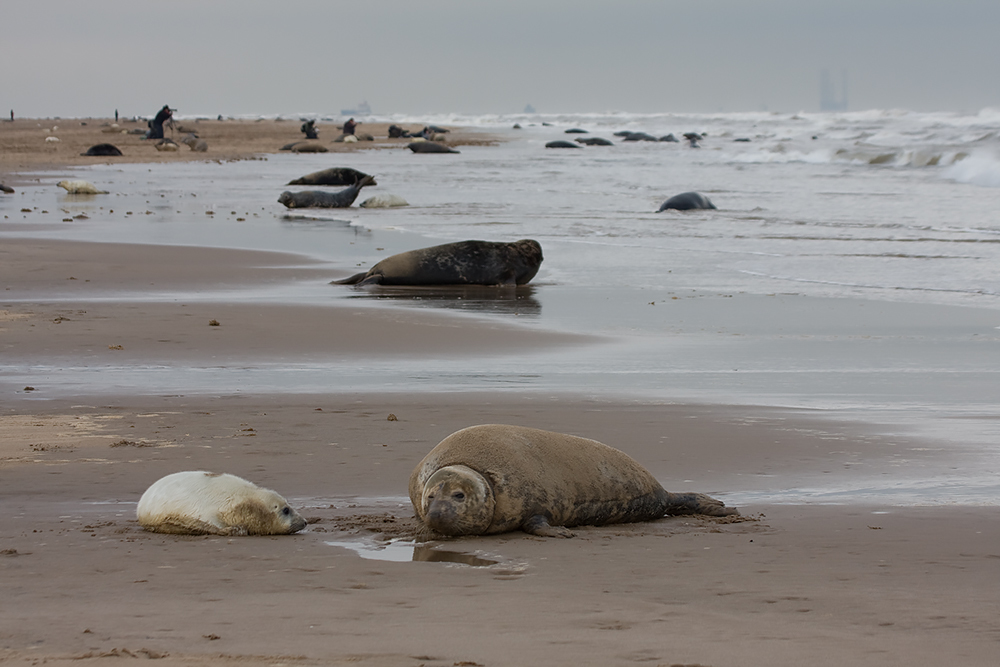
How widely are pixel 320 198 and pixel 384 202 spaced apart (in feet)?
3.89

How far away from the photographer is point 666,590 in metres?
3.43

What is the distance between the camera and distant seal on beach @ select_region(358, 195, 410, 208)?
20797 millimetres

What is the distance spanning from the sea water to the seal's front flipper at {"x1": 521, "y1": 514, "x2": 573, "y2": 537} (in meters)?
2.51

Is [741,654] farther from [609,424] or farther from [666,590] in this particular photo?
[609,424]

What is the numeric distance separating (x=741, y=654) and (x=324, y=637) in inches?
39.4

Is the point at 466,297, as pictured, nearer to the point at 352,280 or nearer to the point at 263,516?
the point at 352,280

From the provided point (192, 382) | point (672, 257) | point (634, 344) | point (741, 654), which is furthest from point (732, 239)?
point (741, 654)

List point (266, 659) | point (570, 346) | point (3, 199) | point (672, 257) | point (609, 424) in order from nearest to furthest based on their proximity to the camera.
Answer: point (266, 659) → point (609, 424) → point (570, 346) → point (672, 257) → point (3, 199)

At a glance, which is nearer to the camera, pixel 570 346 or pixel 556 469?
pixel 556 469

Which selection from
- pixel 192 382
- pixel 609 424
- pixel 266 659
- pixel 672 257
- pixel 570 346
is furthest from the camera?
pixel 672 257

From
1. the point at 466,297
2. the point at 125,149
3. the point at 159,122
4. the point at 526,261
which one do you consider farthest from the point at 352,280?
the point at 159,122

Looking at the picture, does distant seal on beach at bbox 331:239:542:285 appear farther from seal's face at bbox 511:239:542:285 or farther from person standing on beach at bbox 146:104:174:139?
person standing on beach at bbox 146:104:174:139

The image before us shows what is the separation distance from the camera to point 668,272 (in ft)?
41.9

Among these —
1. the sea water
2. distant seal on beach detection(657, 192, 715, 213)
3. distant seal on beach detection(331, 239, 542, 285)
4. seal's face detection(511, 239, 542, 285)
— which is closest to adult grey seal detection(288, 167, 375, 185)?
the sea water
